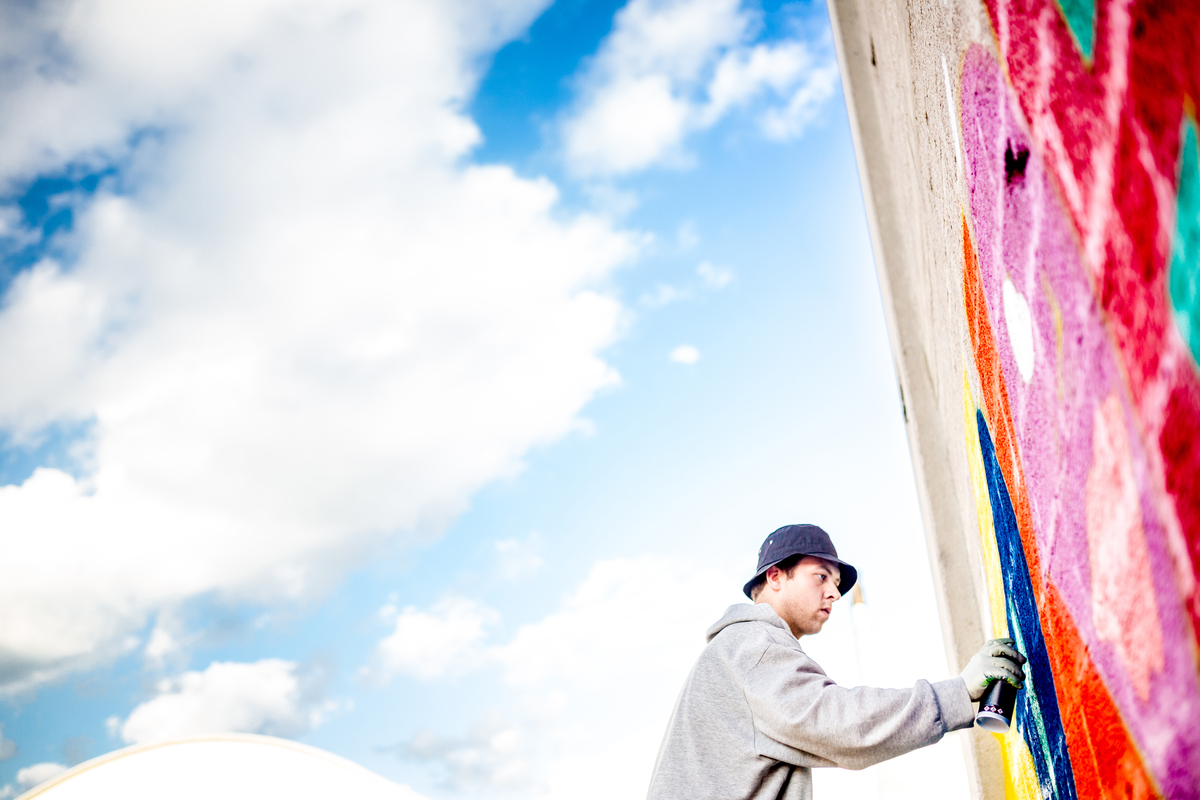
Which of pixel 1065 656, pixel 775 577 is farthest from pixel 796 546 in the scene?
pixel 1065 656

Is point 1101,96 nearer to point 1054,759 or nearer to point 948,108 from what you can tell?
point 948,108

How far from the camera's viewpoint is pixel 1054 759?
208 centimetres

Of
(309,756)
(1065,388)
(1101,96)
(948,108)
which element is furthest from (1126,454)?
(309,756)

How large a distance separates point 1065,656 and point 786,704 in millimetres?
910

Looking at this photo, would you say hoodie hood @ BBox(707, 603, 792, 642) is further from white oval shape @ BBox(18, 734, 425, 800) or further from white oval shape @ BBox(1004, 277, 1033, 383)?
white oval shape @ BBox(18, 734, 425, 800)

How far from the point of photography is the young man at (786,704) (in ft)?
7.27

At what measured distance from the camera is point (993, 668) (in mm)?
2193

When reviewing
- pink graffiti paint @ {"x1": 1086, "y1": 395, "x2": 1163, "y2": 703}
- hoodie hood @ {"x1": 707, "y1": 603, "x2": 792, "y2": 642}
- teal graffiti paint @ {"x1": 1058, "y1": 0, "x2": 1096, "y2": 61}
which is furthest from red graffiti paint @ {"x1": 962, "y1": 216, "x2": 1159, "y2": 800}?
teal graffiti paint @ {"x1": 1058, "y1": 0, "x2": 1096, "y2": 61}

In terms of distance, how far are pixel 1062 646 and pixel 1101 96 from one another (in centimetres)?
123

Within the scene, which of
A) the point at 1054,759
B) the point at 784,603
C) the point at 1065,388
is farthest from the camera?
the point at 784,603

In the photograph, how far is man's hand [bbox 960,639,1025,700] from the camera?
7.12 ft

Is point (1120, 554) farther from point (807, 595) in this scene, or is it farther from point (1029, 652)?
point (807, 595)

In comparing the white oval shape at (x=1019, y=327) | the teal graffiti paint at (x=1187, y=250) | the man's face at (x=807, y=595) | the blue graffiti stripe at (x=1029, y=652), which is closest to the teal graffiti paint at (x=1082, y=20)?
the teal graffiti paint at (x=1187, y=250)

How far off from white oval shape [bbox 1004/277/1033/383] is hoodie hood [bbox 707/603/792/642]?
4.32ft
